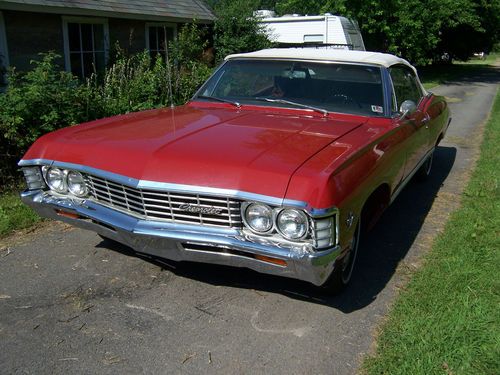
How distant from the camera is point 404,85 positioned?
193 inches

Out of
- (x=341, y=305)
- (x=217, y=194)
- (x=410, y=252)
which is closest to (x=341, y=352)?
(x=341, y=305)

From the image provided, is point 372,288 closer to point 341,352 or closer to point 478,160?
point 341,352

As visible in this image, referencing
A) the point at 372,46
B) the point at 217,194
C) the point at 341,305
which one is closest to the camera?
the point at 217,194

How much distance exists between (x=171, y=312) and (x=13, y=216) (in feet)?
7.84

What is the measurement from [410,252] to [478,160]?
164 inches

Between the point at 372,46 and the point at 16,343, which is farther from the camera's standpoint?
the point at 372,46

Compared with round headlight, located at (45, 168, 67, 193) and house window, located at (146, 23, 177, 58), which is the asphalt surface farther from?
house window, located at (146, 23, 177, 58)

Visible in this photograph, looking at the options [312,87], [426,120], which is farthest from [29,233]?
[426,120]

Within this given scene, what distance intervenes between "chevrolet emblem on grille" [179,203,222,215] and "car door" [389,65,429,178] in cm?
193

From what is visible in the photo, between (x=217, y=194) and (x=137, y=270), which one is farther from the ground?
(x=217, y=194)

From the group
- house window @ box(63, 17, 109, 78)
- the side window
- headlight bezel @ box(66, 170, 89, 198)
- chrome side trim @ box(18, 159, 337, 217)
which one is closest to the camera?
chrome side trim @ box(18, 159, 337, 217)

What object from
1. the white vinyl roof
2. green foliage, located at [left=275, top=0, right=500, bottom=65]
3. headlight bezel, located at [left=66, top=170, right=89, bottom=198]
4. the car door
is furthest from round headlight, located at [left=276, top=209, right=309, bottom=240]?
green foliage, located at [left=275, top=0, right=500, bottom=65]

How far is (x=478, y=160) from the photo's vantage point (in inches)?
304

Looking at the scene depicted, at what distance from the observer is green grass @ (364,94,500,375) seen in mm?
2742
